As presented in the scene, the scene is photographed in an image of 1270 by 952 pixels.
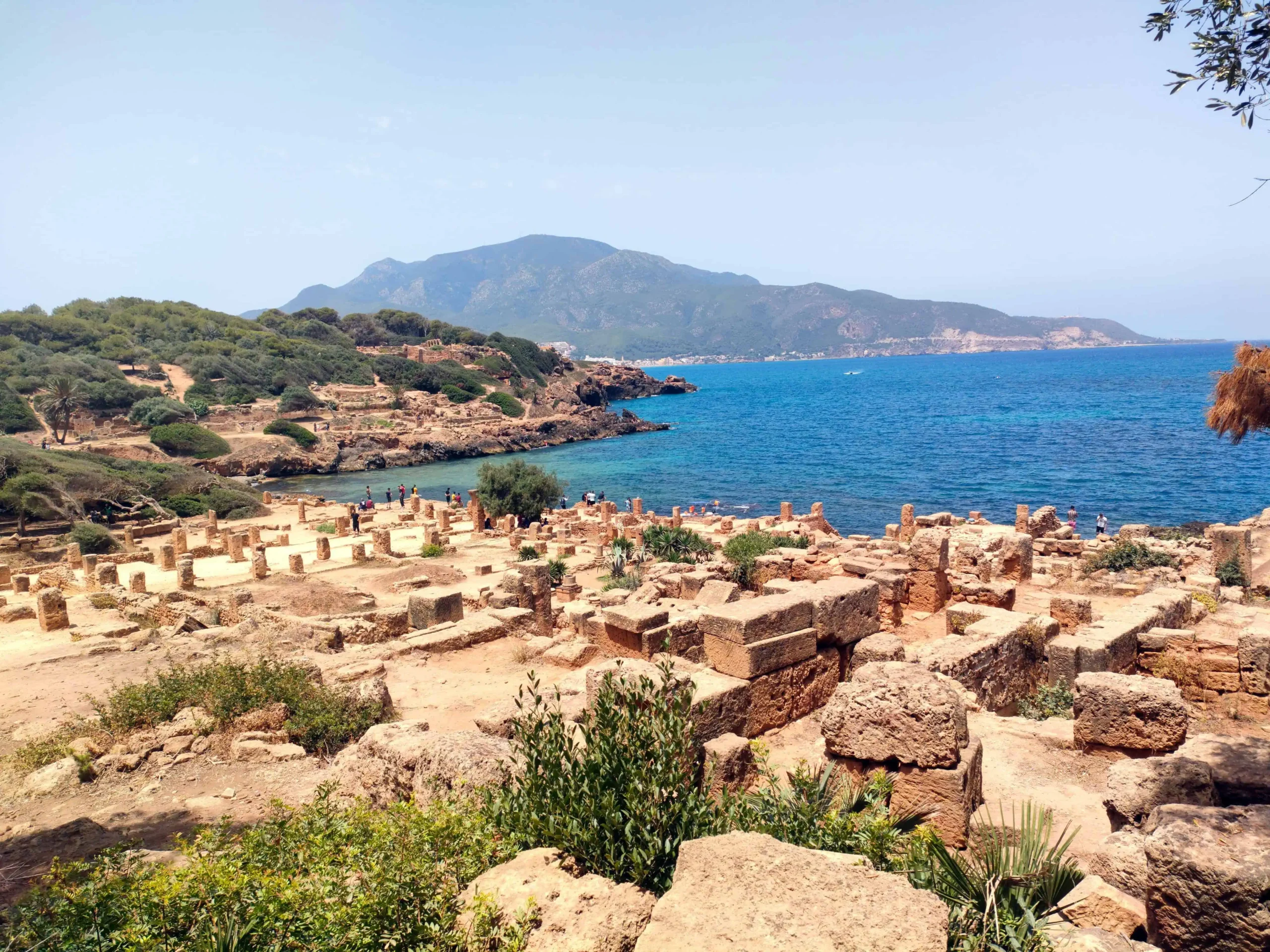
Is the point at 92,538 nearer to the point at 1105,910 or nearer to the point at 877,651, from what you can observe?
the point at 877,651

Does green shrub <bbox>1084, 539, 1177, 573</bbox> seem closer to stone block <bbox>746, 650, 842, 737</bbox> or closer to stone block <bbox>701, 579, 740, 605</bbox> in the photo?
stone block <bbox>701, 579, 740, 605</bbox>

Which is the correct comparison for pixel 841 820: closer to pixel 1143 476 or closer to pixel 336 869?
pixel 336 869

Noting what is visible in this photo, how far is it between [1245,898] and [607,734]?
3303 mm

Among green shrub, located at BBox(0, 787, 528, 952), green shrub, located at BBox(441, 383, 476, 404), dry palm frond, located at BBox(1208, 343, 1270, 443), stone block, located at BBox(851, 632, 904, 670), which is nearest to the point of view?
green shrub, located at BBox(0, 787, 528, 952)

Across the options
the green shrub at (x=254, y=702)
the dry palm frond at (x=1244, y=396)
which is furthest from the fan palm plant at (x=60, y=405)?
the dry palm frond at (x=1244, y=396)

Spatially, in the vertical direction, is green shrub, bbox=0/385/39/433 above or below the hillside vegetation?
below

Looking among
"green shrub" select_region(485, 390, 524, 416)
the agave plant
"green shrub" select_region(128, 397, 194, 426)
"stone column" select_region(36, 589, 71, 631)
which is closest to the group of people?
the agave plant

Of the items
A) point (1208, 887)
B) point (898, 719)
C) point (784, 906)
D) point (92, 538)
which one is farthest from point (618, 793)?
point (92, 538)

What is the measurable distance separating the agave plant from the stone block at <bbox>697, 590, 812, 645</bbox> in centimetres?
301

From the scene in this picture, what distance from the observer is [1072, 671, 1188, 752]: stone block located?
682 cm

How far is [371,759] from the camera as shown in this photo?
6.51m

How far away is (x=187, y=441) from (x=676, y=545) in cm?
4352

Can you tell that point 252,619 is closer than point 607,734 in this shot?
No

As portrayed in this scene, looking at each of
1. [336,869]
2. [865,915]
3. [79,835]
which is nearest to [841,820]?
[865,915]
